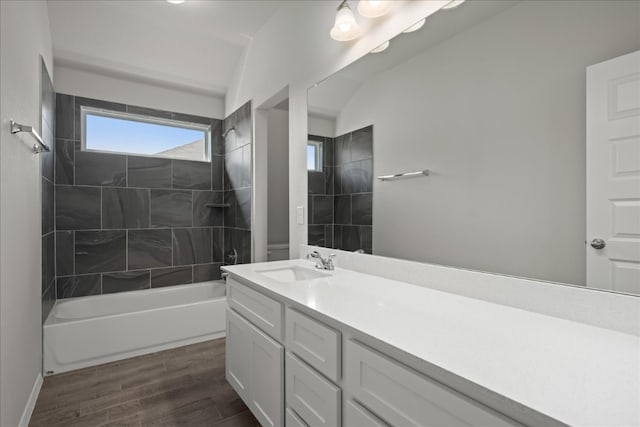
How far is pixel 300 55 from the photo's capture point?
7.79 feet

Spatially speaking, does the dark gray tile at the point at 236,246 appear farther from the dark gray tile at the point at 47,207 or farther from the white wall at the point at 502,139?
the white wall at the point at 502,139

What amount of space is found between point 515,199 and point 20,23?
2.52 m

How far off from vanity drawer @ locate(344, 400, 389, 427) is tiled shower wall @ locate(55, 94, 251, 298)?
232 cm

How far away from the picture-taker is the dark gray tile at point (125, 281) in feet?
10.4

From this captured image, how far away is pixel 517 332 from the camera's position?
2.94 feet

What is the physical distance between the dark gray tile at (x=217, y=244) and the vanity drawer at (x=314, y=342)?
2.64m

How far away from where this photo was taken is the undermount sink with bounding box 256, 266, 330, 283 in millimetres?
1946

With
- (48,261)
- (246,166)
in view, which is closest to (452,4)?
(246,166)

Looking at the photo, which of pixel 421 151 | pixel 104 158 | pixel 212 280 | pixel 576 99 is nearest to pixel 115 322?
pixel 212 280

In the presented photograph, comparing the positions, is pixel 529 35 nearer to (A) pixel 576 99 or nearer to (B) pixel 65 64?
(A) pixel 576 99

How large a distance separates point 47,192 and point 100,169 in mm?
669

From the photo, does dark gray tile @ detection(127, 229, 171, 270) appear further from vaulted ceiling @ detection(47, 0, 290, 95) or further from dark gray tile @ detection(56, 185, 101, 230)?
vaulted ceiling @ detection(47, 0, 290, 95)

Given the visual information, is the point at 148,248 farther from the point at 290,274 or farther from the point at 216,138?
the point at 290,274

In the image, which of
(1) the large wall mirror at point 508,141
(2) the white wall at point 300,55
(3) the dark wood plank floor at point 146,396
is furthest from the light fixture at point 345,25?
(3) the dark wood plank floor at point 146,396
